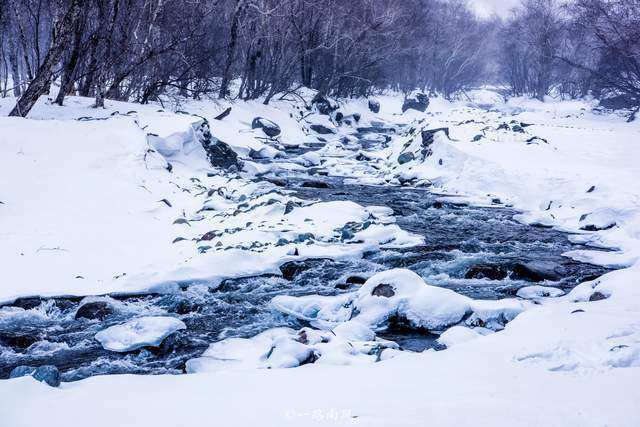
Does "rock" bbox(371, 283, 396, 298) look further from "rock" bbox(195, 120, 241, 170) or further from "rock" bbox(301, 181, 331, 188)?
"rock" bbox(195, 120, 241, 170)

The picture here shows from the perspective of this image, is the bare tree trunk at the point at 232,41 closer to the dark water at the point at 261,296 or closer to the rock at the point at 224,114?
the rock at the point at 224,114

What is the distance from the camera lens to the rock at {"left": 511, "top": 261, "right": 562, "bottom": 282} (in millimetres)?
4723

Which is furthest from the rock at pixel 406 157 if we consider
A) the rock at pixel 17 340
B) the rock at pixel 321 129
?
the rock at pixel 17 340

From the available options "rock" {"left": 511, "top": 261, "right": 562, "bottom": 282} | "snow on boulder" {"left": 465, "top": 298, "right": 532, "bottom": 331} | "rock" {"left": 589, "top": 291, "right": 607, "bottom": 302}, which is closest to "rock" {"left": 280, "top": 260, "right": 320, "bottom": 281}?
"snow on boulder" {"left": 465, "top": 298, "right": 532, "bottom": 331}

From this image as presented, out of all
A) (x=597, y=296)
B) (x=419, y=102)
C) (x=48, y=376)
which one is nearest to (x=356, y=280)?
(x=597, y=296)

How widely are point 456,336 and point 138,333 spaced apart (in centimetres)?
226

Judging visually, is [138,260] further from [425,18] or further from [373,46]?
[425,18]

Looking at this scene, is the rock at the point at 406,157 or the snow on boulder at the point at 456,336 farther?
the rock at the point at 406,157

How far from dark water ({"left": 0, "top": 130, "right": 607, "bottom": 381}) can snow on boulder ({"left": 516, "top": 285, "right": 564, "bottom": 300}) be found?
12 cm

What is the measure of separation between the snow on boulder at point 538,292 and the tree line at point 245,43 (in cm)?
899

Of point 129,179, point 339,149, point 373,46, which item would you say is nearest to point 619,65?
point 373,46

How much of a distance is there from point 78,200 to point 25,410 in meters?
5.15

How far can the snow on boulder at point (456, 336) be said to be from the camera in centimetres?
315

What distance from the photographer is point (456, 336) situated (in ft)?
10.5
